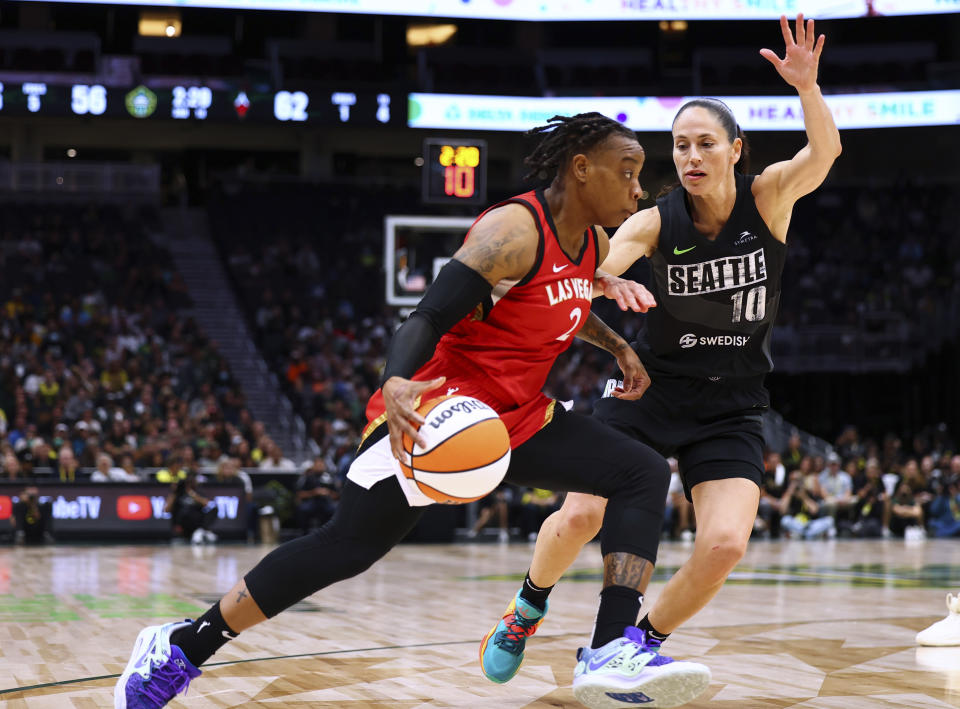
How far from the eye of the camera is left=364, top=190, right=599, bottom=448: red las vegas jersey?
164 inches

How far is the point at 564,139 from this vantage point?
4.28 m

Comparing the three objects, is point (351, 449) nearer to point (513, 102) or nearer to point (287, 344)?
point (287, 344)

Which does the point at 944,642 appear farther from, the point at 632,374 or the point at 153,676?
the point at 153,676

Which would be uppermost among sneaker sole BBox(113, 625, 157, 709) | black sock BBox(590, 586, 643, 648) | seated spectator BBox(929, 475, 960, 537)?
black sock BBox(590, 586, 643, 648)

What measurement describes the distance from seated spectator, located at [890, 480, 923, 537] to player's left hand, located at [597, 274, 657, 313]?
A: 51.4ft

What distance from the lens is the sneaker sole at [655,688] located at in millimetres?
3742

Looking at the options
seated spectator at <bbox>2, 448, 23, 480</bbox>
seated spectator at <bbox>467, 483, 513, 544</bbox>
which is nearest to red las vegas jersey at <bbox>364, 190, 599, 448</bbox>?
seated spectator at <bbox>2, 448, 23, 480</bbox>

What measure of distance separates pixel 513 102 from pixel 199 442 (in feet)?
44.9

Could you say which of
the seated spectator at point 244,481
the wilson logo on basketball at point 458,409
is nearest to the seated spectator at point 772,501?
the seated spectator at point 244,481

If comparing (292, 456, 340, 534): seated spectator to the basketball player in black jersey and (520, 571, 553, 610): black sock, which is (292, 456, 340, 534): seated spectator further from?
the basketball player in black jersey

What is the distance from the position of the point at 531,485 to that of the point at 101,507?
12637 millimetres

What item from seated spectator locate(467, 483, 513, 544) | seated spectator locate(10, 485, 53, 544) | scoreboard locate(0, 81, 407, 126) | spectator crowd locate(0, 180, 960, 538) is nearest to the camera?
seated spectator locate(10, 485, 53, 544)

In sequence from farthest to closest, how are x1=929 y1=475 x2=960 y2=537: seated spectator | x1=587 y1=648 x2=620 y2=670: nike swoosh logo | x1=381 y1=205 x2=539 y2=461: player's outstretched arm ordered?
x1=929 y1=475 x2=960 y2=537: seated spectator → x1=587 y1=648 x2=620 y2=670: nike swoosh logo → x1=381 y1=205 x2=539 y2=461: player's outstretched arm

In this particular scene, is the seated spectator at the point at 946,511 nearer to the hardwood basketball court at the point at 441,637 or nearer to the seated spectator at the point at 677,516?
the seated spectator at the point at 677,516
